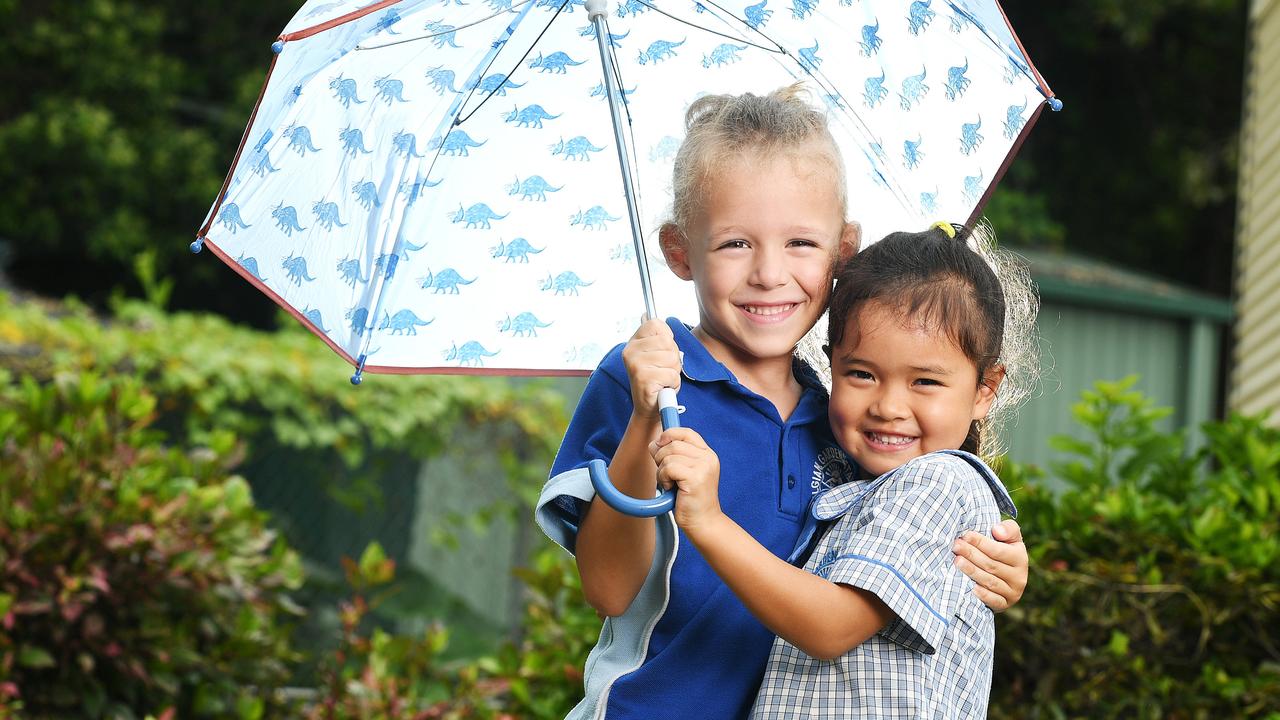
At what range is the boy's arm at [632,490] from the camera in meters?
1.81

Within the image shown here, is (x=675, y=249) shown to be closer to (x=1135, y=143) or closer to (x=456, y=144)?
(x=456, y=144)

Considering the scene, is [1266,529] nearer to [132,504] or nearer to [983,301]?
[983,301]

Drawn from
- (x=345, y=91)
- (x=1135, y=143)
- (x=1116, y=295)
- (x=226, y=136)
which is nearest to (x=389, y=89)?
(x=345, y=91)

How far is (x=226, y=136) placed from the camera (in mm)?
14430

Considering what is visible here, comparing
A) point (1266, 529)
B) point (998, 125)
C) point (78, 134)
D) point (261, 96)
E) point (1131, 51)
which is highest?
point (1131, 51)

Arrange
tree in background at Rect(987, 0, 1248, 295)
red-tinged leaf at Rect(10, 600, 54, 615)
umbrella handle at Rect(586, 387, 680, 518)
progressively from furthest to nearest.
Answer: tree in background at Rect(987, 0, 1248, 295)
red-tinged leaf at Rect(10, 600, 54, 615)
umbrella handle at Rect(586, 387, 680, 518)

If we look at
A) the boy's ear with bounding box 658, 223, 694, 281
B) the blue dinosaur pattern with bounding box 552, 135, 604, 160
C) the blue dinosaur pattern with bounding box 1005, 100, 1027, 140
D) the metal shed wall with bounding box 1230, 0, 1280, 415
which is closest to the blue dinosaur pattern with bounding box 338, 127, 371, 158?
the blue dinosaur pattern with bounding box 552, 135, 604, 160

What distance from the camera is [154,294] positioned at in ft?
19.0

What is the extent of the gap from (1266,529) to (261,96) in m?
2.37

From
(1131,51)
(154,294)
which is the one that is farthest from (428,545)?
(1131,51)

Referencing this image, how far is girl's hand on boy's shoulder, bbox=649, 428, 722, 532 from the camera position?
5.50ft

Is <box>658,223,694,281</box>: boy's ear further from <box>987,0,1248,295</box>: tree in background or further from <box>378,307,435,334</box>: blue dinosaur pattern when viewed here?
<box>987,0,1248,295</box>: tree in background

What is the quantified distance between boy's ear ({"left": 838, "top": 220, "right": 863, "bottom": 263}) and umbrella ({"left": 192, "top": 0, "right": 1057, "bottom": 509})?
0.13m

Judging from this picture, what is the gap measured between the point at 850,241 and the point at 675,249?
0.91 feet
